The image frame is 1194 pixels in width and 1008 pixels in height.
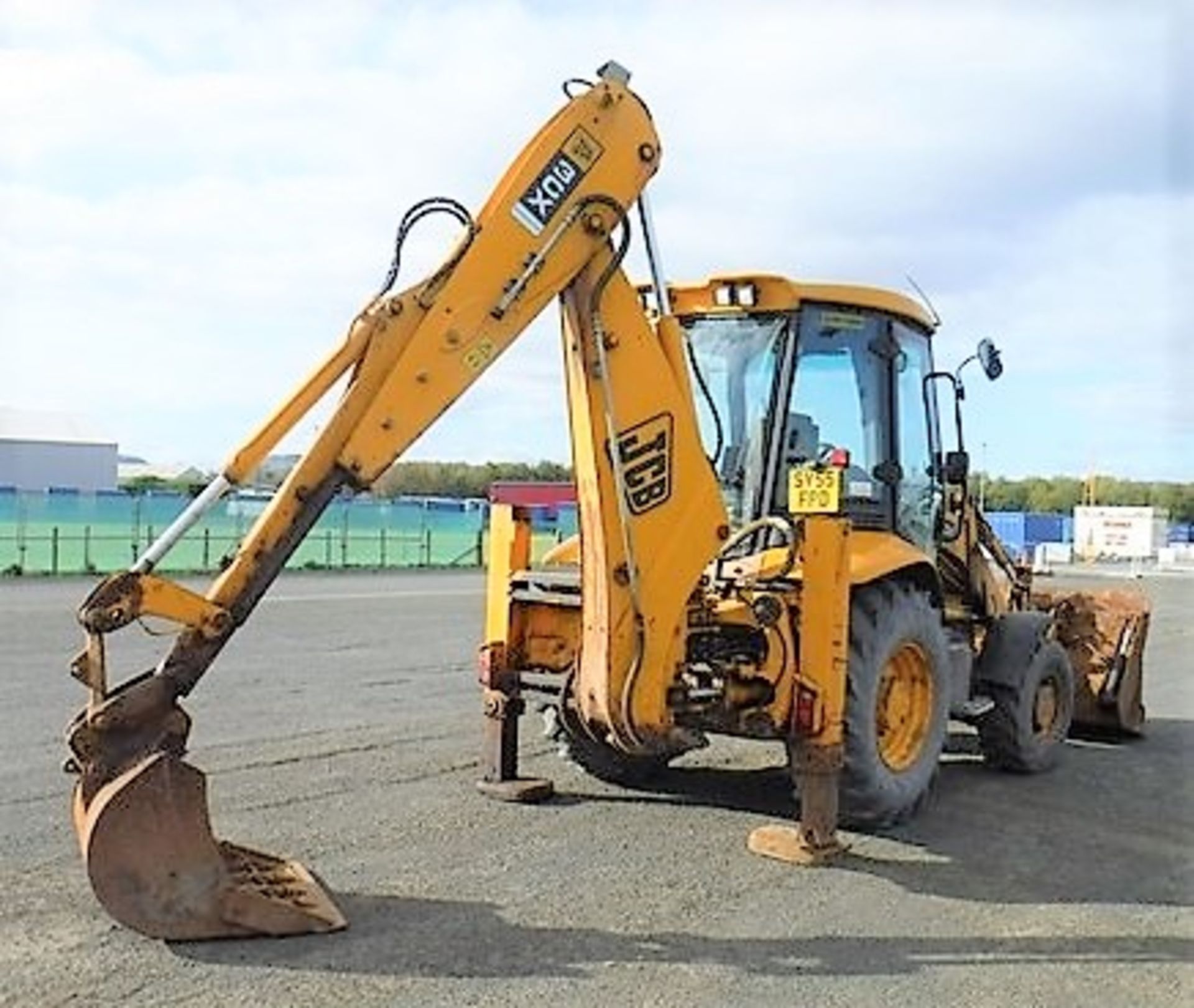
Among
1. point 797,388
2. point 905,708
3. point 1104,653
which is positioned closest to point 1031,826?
point 905,708

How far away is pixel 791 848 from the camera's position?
6.46 meters

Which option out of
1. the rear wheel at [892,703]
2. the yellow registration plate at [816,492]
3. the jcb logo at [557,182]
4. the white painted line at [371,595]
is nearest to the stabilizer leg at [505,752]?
the rear wheel at [892,703]

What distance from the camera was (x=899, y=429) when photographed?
7.99 m

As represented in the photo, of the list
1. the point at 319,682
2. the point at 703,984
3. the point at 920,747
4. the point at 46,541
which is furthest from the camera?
the point at 46,541

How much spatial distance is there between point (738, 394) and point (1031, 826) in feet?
8.65

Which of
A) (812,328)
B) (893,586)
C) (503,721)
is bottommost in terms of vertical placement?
(503,721)

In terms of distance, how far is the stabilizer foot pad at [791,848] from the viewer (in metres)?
6.40

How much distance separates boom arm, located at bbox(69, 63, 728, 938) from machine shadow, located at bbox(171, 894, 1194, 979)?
0.22 meters

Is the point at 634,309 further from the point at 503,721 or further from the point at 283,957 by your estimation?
the point at 283,957

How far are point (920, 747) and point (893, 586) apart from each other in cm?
86

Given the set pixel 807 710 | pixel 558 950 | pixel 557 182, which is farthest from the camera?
pixel 807 710

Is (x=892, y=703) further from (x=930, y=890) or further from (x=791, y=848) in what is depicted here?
(x=930, y=890)

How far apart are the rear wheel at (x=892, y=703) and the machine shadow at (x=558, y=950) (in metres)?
1.37

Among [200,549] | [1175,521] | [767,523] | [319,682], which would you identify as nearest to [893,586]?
[767,523]
